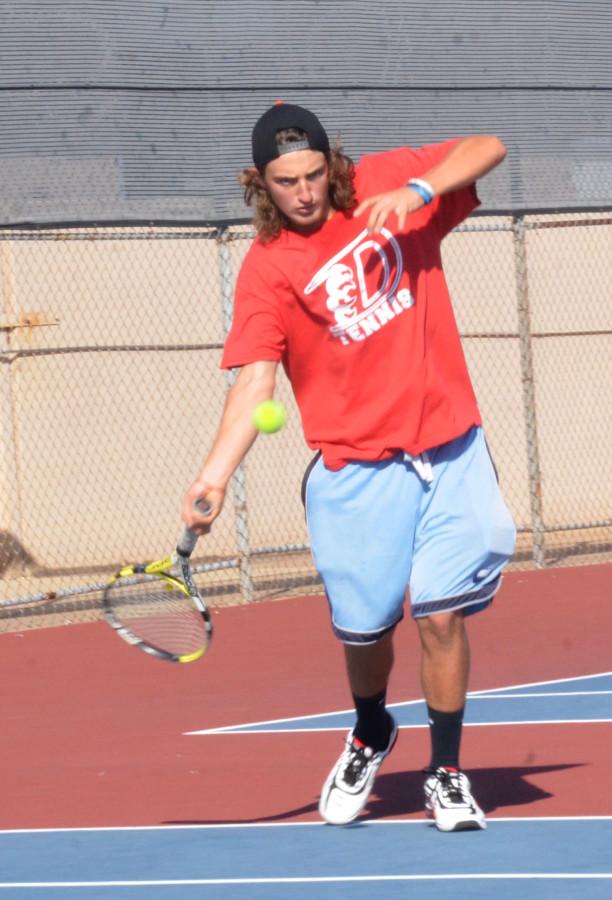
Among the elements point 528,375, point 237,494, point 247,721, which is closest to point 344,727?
point 247,721

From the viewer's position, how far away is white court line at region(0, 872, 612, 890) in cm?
494

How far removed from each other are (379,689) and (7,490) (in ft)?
31.6

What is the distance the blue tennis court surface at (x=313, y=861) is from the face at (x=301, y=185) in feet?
6.04

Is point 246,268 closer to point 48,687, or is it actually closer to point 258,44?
point 48,687

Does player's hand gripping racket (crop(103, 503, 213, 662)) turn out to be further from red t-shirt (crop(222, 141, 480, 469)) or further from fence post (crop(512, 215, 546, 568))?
fence post (crop(512, 215, 546, 568))

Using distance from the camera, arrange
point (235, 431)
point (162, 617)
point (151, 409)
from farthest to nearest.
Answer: point (151, 409), point (162, 617), point (235, 431)

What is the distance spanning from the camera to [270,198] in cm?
550

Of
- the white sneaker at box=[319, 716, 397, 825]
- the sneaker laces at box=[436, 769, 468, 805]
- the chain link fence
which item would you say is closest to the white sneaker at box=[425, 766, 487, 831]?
the sneaker laces at box=[436, 769, 468, 805]

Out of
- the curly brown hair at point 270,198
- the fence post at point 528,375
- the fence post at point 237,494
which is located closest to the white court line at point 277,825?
the curly brown hair at point 270,198

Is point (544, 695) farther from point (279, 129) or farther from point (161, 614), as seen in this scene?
point (279, 129)

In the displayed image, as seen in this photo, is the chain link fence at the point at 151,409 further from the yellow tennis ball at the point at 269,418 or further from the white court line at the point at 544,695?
the yellow tennis ball at the point at 269,418

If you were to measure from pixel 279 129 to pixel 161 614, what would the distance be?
5.32 ft

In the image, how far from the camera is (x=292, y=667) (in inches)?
385

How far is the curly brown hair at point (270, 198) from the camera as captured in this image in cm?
541
